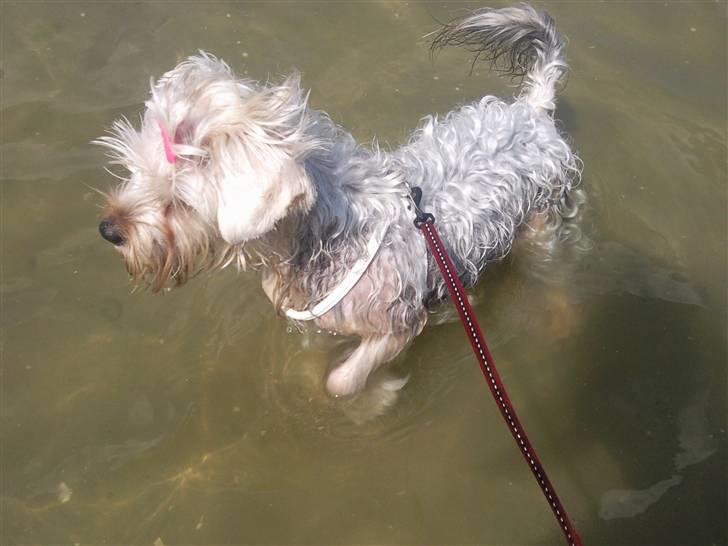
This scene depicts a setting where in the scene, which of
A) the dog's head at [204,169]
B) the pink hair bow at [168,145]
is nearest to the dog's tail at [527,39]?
the dog's head at [204,169]

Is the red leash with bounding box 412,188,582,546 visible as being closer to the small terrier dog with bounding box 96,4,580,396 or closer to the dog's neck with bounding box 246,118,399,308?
the dog's neck with bounding box 246,118,399,308

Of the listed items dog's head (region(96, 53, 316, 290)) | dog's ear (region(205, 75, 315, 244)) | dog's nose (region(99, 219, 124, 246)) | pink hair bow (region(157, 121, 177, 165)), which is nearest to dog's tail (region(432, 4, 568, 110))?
dog's head (region(96, 53, 316, 290))

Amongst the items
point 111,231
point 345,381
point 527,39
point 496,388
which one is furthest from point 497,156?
point 111,231

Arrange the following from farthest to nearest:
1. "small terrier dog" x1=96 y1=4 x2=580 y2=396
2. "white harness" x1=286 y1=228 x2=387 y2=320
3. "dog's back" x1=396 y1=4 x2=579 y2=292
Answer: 1. "dog's back" x1=396 y1=4 x2=579 y2=292
2. "white harness" x1=286 y1=228 x2=387 y2=320
3. "small terrier dog" x1=96 y1=4 x2=580 y2=396

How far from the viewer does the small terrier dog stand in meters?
2.80

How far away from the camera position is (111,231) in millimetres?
3121

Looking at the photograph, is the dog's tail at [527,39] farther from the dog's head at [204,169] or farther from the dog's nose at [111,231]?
the dog's nose at [111,231]

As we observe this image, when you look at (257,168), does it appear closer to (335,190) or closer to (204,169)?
(204,169)

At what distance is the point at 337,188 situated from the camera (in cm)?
356

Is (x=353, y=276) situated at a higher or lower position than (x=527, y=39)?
lower

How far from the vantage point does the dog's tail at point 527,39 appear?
4.55m

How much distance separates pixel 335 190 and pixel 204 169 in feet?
2.77

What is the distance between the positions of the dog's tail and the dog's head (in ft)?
6.62

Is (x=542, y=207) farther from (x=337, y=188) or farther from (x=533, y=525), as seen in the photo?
(x=533, y=525)
